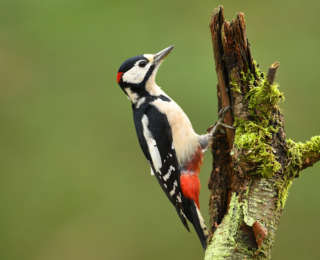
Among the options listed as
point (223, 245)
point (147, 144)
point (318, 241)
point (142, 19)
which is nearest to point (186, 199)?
point (147, 144)

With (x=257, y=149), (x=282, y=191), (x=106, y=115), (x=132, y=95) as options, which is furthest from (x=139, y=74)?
(x=106, y=115)

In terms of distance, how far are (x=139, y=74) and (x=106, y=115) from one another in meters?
1.90

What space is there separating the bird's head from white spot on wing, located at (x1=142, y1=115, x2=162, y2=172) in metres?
0.23

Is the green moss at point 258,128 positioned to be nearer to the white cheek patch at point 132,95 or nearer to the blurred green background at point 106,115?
the white cheek patch at point 132,95

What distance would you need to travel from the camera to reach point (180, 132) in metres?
3.54

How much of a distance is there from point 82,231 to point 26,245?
1.97 ft

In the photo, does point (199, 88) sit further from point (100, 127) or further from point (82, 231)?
point (82, 231)

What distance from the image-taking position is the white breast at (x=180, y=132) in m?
3.51

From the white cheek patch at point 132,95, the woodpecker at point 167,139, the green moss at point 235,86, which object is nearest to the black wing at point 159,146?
the woodpecker at point 167,139

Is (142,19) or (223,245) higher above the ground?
(142,19)

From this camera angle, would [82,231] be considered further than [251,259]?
Yes

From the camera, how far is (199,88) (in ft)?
17.2

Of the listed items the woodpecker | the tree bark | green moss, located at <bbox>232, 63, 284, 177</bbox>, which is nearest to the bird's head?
the woodpecker

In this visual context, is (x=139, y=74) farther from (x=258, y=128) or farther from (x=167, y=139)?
(x=258, y=128)
